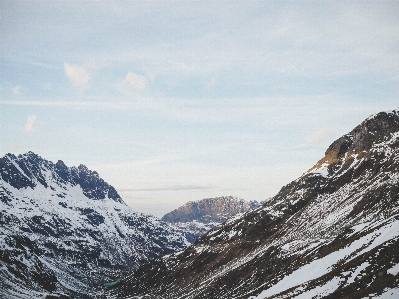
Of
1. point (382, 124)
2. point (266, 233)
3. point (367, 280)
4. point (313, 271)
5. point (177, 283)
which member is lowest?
point (177, 283)

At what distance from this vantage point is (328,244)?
8781cm

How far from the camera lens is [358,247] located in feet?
202

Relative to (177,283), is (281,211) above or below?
above

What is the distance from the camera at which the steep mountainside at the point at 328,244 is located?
4807 centimetres

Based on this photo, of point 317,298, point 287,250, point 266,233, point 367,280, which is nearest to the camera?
point 367,280

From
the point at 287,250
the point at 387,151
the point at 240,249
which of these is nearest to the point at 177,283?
the point at 240,249

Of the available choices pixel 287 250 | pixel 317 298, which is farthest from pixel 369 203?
pixel 317 298

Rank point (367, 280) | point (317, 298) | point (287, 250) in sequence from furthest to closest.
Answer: point (287, 250) < point (317, 298) < point (367, 280)

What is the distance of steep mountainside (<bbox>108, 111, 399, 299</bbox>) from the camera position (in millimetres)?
48069

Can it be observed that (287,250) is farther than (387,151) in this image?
No

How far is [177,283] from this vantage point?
189 meters

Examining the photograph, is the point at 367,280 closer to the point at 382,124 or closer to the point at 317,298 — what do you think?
the point at 317,298

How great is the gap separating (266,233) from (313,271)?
11862 cm

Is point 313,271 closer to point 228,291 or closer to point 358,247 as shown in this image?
point 358,247
